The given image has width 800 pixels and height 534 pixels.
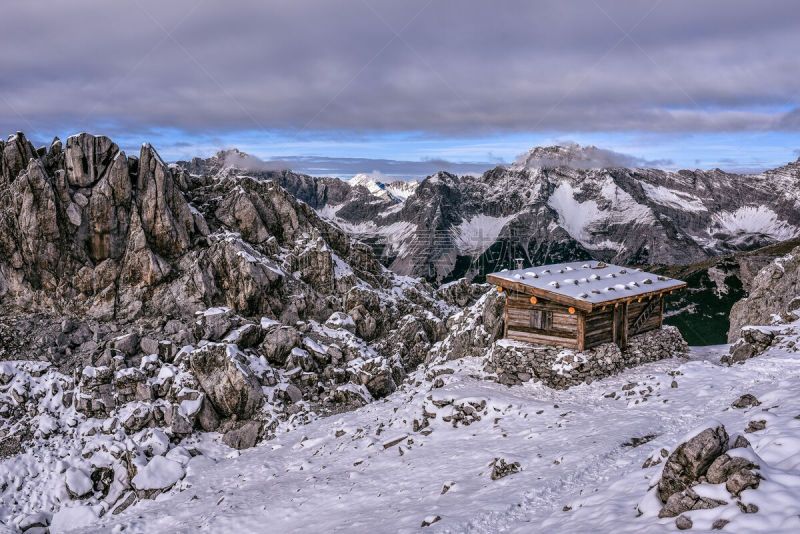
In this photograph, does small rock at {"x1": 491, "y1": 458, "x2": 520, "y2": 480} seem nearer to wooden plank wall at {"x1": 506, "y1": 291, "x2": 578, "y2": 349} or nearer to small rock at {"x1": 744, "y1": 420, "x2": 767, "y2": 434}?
small rock at {"x1": 744, "y1": 420, "x2": 767, "y2": 434}

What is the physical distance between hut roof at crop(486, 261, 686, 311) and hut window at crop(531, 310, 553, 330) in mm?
1311

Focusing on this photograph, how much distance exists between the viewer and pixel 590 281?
2744 cm

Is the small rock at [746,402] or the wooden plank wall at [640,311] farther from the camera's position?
the wooden plank wall at [640,311]

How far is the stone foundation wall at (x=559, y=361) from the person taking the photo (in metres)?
24.7

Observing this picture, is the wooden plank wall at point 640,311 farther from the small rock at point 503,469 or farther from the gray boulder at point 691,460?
the gray boulder at point 691,460

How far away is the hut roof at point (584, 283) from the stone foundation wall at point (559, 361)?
293 centimetres

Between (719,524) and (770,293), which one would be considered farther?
(770,293)

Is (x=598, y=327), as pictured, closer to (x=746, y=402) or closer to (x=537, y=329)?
(x=537, y=329)

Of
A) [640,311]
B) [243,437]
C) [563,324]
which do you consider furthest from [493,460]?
[640,311]

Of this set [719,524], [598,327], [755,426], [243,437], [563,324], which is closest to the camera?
[719,524]

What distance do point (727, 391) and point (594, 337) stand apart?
290 inches

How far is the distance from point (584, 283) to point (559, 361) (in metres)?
5.05

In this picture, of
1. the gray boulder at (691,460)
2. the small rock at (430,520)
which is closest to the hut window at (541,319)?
the small rock at (430,520)

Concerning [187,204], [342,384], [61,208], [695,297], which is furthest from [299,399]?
[695,297]
